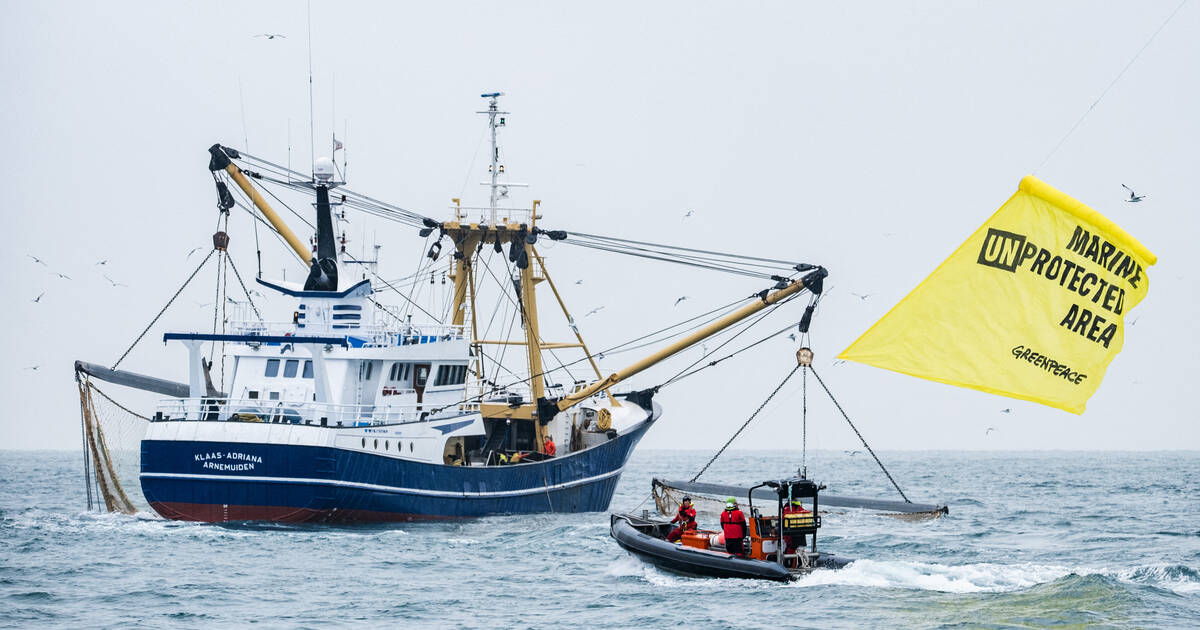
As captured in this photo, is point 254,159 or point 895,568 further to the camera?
point 254,159

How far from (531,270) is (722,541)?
1933 centimetres

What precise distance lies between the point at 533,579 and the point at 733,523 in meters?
4.54

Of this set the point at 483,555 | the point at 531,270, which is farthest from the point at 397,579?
the point at 531,270

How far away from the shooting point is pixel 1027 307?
14742mm

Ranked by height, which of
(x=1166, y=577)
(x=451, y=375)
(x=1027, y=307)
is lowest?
(x=1166, y=577)

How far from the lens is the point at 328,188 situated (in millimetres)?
38312

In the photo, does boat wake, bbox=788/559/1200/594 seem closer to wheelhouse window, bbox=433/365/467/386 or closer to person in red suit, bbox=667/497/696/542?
person in red suit, bbox=667/497/696/542

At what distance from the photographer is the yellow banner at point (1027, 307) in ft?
46.8

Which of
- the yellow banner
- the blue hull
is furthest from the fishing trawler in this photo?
the yellow banner

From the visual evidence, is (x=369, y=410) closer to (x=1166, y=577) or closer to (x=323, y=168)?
(x=323, y=168)

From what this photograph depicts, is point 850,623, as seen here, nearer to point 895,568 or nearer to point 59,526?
point 895,568

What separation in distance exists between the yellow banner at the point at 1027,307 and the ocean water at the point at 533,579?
7.68 m

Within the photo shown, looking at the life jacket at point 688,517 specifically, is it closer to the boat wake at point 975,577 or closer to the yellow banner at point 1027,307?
the boat wake at point 975,577

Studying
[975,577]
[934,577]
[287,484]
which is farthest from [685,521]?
[287,484]
